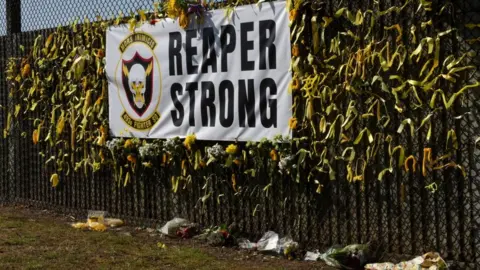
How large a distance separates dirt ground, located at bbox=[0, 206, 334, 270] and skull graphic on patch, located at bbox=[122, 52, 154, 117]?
135cm

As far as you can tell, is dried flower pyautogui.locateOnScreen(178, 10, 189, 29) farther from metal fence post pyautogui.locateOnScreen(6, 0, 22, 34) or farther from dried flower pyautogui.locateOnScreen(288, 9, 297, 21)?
metal fence post pyautogui.locateOnScreen(6, 0, 22, 34)

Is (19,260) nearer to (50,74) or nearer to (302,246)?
(302,246)

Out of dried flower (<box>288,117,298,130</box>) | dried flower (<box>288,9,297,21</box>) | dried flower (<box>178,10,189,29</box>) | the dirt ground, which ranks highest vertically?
dried flower (<box>178,10,189,29</box>)

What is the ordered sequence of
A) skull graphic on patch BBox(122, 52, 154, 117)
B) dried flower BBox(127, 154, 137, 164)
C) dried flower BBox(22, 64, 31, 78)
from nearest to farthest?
1. skull graphic on patch BBox(122, 52, 154, 117)
2. dried flower BBox(127, 154, 137, 164)
3. dried flower BBox(22, 64, 31, 78)

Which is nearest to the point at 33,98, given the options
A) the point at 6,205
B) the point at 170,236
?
the point at 6,205

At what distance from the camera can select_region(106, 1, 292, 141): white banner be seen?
6938 mm

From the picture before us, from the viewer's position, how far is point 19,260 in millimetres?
6777

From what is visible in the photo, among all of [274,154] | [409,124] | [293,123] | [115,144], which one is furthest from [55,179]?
[409,124]

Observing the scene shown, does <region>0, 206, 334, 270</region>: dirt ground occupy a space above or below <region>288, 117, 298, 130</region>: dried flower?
below

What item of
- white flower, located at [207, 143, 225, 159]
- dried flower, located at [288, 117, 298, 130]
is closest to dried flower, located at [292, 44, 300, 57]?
dried flower, located at [288, 117, 298, 130]

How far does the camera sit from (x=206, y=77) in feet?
25.0

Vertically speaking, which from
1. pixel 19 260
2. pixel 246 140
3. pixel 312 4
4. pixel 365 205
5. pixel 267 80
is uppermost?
pixel 312 4

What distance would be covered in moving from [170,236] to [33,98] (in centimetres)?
324

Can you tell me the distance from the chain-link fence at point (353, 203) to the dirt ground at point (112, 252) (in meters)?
0.33
